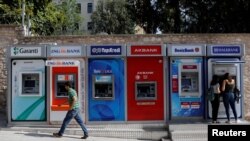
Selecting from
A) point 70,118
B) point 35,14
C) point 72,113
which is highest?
point 35,14

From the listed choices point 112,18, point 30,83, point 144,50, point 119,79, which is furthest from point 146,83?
point 112,18

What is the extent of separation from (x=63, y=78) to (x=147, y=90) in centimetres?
252

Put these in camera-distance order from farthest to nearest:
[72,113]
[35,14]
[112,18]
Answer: [112,18]
[35,14]
[72,113]

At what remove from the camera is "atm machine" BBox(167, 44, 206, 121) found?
15836mm

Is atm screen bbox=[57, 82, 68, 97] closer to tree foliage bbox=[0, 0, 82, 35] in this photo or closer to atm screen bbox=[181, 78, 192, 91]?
atm screen bbox=[181, 78, 192, 91]

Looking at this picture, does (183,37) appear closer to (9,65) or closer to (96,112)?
(96,112)

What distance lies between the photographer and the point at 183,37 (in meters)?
18.5

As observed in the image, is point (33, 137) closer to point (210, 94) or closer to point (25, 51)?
point (25, 51)

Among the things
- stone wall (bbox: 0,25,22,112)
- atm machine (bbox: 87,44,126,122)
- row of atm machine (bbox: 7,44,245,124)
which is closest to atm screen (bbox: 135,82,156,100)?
row of atm machine (bbox: 7,44,245,124)

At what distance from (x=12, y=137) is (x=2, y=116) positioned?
12.8 ft

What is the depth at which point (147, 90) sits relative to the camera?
15.9m

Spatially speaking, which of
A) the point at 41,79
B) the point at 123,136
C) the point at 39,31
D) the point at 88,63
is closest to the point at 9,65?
the point at 41,79

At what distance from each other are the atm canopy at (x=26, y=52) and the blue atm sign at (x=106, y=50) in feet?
4.84

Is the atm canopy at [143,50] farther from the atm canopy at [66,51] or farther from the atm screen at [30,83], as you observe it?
the atm screen at [30,83]
